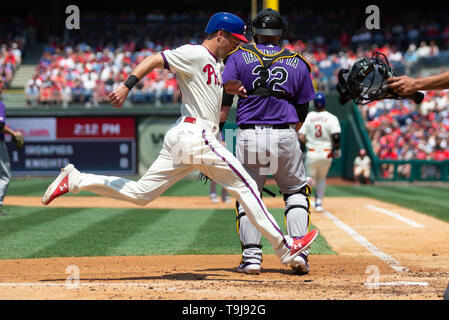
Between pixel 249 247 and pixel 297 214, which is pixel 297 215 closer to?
pixel 297 214

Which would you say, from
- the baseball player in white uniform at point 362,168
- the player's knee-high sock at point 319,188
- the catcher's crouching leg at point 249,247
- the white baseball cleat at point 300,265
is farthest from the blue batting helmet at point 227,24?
the baseball player in white uniform at point 362,168

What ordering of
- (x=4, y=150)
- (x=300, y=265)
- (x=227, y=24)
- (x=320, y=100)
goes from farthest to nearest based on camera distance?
(x=320, y=100)
(x=4, y=150)
(x=300, y=265)
(x=227, y=24)

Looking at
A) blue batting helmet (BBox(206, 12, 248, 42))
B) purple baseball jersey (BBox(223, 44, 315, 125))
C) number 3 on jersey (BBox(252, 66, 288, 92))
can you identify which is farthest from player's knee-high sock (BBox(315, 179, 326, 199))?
blue batting helmet (BBox(206, 12, 248, 42))

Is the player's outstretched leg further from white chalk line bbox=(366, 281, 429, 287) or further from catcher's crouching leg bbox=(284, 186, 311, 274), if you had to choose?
white chalk line bbox=(366, 281, 429, 287)

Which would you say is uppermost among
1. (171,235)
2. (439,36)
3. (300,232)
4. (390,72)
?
(439,36)

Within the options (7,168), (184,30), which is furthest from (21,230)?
(184,30)

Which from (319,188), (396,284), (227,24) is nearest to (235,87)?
(227,24)

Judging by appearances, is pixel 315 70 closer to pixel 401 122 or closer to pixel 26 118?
pixel 401 122
